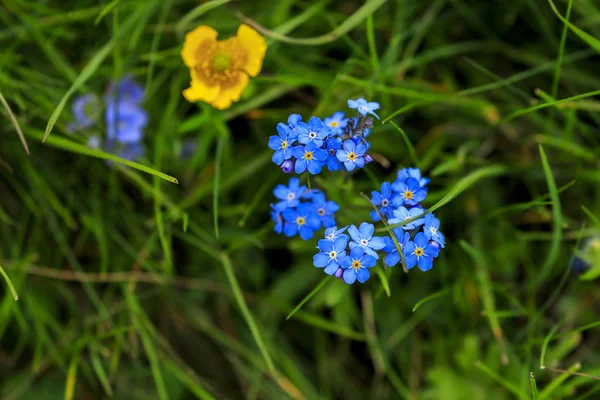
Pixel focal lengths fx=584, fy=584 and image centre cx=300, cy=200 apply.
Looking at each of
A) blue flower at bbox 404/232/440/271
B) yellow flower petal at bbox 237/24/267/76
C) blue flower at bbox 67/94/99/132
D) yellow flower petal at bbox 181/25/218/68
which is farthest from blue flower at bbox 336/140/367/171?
blue flower at bbox 67/94/99/132

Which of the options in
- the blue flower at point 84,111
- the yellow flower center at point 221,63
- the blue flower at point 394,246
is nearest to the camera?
the blue flower at point 394,246

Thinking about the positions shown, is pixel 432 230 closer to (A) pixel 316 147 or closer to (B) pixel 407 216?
(B) pixel 407 216

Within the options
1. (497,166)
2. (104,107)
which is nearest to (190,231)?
(104,107)

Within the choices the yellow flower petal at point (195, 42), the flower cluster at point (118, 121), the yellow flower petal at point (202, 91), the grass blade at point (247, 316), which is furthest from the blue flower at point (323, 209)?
the flower cluster at point (118, 121)

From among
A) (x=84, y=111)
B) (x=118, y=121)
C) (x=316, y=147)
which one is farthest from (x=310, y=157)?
(x=84, y=111)

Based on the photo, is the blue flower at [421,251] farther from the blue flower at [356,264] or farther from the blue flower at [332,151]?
the blue flower at [332,151]
